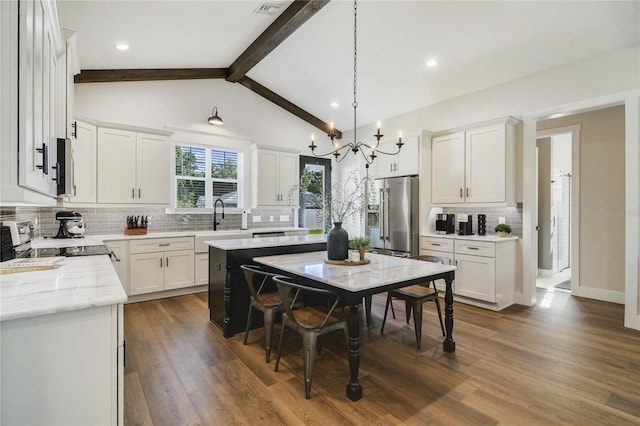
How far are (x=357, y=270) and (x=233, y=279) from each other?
4.43ft

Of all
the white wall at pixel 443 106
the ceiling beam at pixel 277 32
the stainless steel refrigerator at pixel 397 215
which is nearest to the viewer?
the white wall at pixel 443 106

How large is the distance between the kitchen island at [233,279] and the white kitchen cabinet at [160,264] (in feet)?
4.03

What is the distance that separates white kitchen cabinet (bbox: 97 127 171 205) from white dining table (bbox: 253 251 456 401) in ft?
7.75

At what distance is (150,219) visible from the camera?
4641mm

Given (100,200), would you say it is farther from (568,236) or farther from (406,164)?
(568,236)

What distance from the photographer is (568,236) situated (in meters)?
6.08

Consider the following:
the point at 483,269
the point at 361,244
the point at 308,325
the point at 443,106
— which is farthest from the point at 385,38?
the point at 308,325

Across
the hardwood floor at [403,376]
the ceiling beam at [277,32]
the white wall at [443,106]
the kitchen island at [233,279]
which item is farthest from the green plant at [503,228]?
the ceiling beam at [277,32]

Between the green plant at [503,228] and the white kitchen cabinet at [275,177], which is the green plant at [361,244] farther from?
the white kitchen cabinet at [275,177]

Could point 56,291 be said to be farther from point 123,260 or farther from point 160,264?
point 160,264

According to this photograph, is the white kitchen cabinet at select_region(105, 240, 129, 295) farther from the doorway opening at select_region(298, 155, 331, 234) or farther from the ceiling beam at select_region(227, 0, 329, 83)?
the doorway opening at select_region(298, 155, 331, 234)

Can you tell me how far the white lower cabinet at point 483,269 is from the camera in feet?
12.5

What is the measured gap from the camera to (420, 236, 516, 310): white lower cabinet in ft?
12.5

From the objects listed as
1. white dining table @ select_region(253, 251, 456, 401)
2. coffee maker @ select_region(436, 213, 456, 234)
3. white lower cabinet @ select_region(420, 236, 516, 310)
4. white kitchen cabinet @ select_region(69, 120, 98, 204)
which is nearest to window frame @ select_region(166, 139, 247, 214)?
white kitchen cabinet @ select_region(69, 120, 98, 204)
